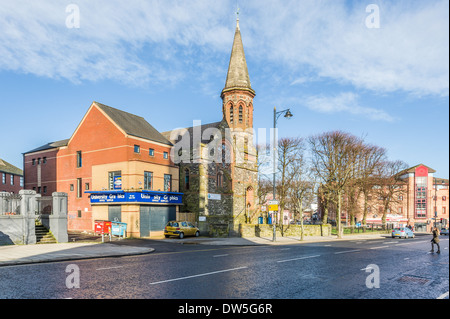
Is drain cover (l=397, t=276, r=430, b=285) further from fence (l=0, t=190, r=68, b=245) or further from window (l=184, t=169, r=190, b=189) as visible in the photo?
window (l=184, t=169, r=190, b=189)

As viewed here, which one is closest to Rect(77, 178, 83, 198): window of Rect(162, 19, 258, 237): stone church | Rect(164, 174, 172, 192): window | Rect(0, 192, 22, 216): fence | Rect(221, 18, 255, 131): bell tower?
Rect(164, 174, 172, 192): window

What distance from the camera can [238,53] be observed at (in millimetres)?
42500

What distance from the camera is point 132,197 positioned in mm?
28781

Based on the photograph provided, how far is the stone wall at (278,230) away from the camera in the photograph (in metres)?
31.0

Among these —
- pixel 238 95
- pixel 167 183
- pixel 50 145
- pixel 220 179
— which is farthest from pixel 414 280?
pixel 50 145

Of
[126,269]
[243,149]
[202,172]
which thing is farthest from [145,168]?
[126,269]

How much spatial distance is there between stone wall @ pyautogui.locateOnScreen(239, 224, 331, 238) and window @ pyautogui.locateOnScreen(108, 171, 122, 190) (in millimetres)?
12160

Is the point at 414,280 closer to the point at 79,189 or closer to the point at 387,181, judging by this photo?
the point at 79,189

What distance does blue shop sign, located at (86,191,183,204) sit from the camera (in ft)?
94.6

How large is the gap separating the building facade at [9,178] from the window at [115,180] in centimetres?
3489
